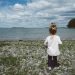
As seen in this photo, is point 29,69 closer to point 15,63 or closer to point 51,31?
point 15,63

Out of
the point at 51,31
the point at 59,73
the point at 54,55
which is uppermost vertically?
the point at 51,31

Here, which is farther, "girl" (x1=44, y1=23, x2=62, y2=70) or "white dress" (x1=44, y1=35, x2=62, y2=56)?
"white dress" (x1=44, y1=35, x2=62, y2=56)

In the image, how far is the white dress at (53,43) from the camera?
1633 cm

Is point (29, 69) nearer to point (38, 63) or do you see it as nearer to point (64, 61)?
point (38, 63)

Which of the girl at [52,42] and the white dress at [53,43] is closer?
the girl at [52,42]

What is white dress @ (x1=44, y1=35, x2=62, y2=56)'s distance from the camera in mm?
16328

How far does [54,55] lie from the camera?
657 inches

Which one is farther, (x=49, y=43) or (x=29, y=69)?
(x=29, y=69)

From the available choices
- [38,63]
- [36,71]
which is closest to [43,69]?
[36,71]

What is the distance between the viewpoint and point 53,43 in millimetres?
16422

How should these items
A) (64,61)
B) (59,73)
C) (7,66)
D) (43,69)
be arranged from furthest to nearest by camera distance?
(64,61) < (7,66) < (43,69) < (59,73)

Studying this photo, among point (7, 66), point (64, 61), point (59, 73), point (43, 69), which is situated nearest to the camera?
point (59, 73)

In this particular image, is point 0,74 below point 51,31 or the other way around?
below

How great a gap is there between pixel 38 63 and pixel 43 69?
269 cm
